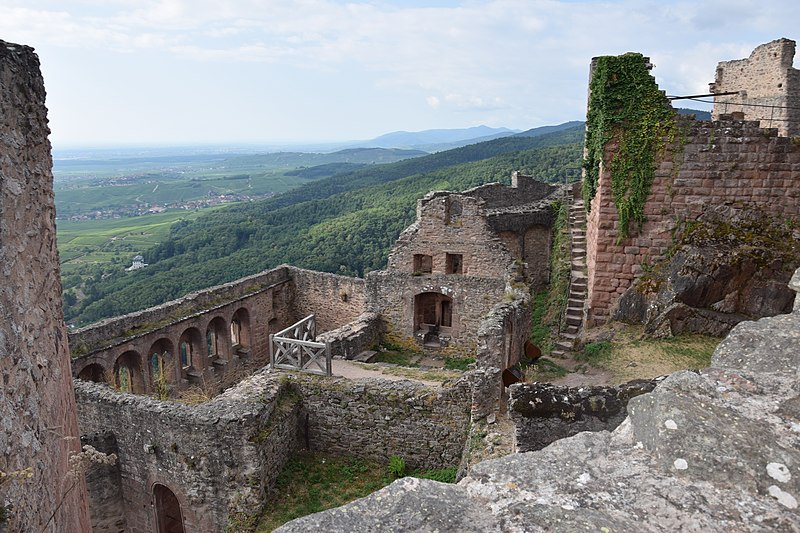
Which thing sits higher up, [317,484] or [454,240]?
[454,240]

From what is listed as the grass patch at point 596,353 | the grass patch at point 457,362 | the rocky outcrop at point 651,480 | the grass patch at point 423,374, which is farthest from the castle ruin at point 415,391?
the grass patch at point 423,374

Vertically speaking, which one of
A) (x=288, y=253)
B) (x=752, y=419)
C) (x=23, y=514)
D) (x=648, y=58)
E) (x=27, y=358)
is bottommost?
(x=288, y=253)

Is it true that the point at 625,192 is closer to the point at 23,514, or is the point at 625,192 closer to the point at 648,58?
the point at 648,58

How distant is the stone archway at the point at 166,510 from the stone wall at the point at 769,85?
1769cm

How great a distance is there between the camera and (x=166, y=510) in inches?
471

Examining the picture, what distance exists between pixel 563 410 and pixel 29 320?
4901 mm

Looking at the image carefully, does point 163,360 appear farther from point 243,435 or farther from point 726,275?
point 726,275

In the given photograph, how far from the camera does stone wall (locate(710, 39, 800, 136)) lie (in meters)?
17.7

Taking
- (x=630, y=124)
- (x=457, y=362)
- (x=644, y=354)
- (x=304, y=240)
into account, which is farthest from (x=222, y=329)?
(x=304, y=240)

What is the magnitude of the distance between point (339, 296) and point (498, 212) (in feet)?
21.2

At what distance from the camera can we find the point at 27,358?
3857 millimetres

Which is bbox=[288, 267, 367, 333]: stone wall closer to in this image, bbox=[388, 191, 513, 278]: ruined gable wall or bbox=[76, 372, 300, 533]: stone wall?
bbox=[388, 191, 513, 278]: ruined gable wall

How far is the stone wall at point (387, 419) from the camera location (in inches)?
415

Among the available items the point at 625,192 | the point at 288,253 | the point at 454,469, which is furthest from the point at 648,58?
the point at 288,253
